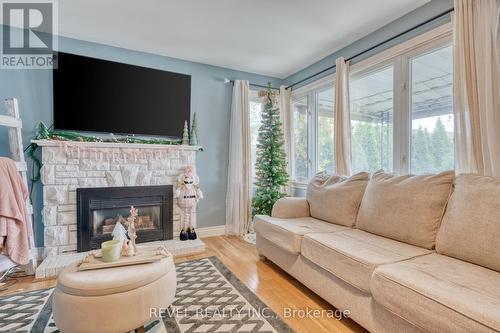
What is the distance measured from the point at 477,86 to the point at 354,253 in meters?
1.56

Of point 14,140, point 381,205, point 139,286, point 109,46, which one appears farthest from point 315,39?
point 14,140

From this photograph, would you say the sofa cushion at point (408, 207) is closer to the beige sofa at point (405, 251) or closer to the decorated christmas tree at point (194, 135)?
the beige sofa at point (405, 251)

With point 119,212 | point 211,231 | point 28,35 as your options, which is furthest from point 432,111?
point 28,35

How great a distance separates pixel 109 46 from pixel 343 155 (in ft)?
10.5

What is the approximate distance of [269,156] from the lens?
3.59 metres

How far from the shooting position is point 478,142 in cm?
181

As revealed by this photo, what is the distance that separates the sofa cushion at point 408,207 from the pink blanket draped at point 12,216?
2.95 metres

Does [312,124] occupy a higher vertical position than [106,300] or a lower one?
higher

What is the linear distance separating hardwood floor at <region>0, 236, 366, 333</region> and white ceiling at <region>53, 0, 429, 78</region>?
256cm

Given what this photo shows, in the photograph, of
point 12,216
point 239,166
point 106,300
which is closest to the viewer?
point 106,300

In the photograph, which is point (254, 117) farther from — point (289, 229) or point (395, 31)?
point (289, 229)

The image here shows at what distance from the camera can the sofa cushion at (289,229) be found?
82.0 inches

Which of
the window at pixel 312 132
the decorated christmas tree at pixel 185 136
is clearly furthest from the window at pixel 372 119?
the decorated christmas tree at pixel 185 136

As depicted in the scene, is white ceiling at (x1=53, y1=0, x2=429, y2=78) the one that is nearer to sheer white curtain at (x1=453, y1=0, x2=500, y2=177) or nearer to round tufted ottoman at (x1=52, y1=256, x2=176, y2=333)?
sheer white curtain at (x1=453, y1=0, x2=500, y2=177)
